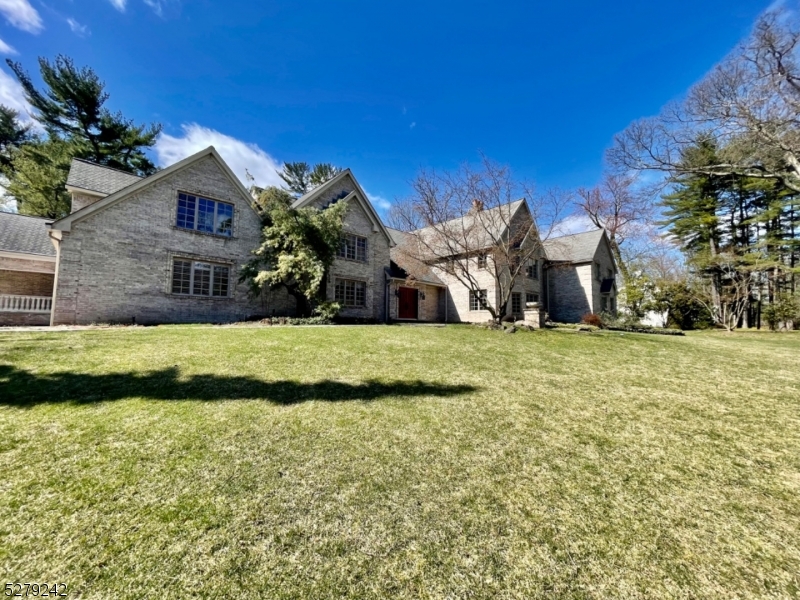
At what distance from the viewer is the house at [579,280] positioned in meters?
25.2

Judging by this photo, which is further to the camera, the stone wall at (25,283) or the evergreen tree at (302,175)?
the evergreen tree at (302,175)

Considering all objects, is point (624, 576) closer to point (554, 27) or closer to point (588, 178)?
point (554, 27)

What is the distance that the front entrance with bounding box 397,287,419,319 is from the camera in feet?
71.0

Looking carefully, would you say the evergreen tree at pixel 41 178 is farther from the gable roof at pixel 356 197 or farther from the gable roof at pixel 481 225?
the gable roof at pixel 481 225

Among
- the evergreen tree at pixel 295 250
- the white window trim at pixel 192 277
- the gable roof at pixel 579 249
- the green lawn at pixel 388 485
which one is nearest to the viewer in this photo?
the green lawn at pixel 388 485

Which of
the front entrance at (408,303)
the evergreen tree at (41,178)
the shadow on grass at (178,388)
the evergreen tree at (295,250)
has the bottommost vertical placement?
the shadow on grass at (178,388)

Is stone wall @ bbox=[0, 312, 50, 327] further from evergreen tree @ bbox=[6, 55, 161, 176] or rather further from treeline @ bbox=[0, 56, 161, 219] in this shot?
evergreen tree @ bbox=[6, 55, 161, 176]

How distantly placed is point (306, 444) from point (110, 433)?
7.35 ft

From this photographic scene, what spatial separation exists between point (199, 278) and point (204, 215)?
9.59 feet

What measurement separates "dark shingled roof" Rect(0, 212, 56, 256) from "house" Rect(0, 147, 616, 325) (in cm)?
5

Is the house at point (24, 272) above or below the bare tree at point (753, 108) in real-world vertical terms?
below

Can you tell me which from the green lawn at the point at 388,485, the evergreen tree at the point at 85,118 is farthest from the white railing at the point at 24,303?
the evergreen tree at the point at 85,118

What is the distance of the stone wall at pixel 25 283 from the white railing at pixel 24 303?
3.58 feet

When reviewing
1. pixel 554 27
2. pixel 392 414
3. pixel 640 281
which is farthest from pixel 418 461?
pixel 640 281
